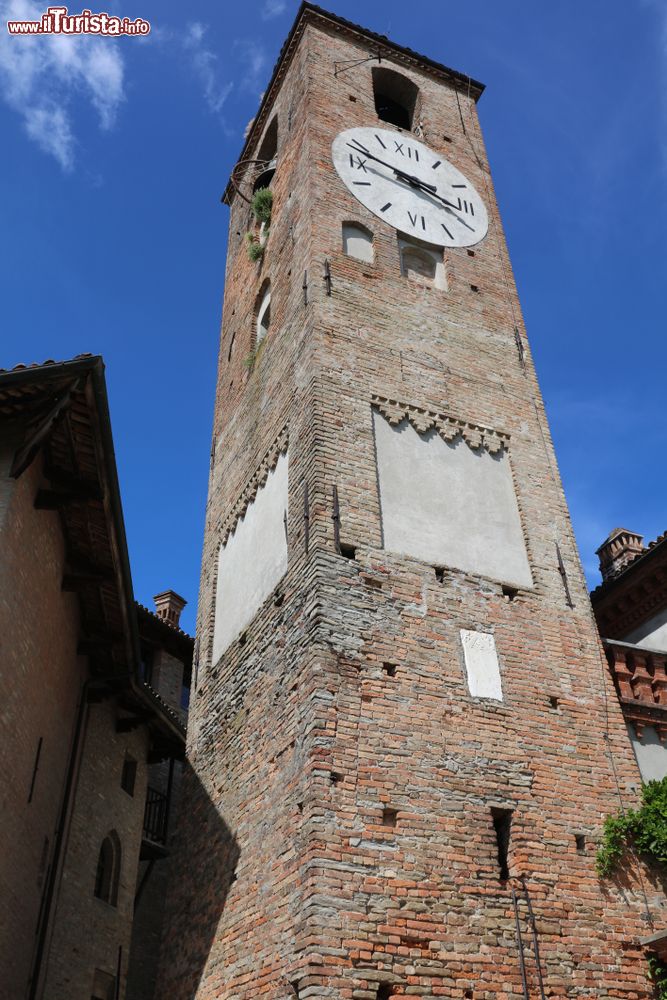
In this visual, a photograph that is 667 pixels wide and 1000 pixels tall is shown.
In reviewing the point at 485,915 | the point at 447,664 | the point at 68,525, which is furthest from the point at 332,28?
the point at 485,915

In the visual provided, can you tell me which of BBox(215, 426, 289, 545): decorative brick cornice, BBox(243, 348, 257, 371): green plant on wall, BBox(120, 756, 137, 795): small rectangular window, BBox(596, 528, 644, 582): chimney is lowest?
BBox(120, 756, 137, 795): small rectangular window

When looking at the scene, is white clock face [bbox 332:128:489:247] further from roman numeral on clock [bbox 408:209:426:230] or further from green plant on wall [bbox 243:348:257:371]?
green plant on wall [bbox 243:348:257:371]

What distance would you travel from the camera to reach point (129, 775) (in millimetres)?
14086

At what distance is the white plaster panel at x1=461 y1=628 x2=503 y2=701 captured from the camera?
962 centimetres

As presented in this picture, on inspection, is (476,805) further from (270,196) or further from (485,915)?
(270,196)

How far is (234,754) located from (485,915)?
3.61 m

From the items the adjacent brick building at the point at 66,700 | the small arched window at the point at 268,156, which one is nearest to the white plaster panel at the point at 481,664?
the adjacent brick building at the point at 66,700

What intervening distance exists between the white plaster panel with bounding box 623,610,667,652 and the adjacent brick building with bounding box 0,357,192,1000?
7.16 meters

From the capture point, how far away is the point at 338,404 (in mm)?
11352

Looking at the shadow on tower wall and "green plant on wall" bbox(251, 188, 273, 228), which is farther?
"green plant on wall" bbox(251, 188, 273, 228)

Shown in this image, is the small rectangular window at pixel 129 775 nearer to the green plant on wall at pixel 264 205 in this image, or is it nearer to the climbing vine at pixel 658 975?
the climbing vine at pixel 658 975

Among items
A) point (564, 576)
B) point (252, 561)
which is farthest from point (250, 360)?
point (564, 576)

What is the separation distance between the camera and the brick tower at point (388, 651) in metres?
8.02

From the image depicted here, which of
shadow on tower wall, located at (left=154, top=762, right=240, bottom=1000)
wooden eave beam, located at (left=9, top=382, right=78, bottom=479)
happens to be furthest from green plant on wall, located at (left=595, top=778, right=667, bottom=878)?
wooden eave beam, located at (left=9, top=382, right=78, bottom=479)
